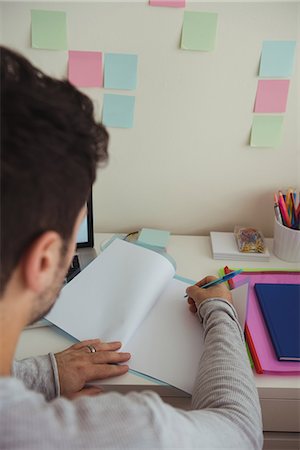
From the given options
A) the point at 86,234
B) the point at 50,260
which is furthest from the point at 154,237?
the point at 50,260

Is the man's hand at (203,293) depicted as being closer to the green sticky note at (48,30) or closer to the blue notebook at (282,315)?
the blue notebook at (282,315)

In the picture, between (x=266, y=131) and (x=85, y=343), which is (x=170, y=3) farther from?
(x=85, y=343)

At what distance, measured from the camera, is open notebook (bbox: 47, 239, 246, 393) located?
0.74 m

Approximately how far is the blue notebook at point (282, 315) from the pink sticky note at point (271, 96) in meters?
0.39

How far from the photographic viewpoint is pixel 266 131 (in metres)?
1.01

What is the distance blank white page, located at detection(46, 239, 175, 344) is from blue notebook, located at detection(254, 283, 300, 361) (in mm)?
200

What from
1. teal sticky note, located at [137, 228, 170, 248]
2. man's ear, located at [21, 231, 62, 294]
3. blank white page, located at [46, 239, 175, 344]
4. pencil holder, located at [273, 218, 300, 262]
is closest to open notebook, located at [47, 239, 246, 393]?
blank white page, located at [46, 239, 175, 344]

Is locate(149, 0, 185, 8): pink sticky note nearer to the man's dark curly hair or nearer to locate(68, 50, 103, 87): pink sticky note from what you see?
locate(68, 50, 103, 87): pink sticky note

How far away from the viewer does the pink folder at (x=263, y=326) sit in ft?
2.42

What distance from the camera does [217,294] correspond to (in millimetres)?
806

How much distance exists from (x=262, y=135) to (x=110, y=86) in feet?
1.20

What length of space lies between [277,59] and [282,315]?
53 cm

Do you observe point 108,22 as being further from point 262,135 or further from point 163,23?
point 262,135

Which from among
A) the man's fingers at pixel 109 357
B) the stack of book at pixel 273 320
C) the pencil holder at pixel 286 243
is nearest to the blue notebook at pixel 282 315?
the stack of book at pixel 273 320
